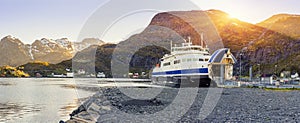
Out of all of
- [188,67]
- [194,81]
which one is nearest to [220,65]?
[188,67]

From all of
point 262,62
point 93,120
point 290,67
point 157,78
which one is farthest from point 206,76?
point 262,62

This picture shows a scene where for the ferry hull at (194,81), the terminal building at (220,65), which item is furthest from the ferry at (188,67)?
the terminal building at (220,65)

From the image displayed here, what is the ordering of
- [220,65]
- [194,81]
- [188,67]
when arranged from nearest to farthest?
[194,81]
[188,67]
[220,65]

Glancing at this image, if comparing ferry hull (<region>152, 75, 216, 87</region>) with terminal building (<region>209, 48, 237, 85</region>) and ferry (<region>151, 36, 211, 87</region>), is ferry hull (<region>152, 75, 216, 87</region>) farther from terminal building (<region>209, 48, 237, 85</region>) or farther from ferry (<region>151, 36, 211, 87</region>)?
terminal building (<region>209, 48, 237, 85</region>)

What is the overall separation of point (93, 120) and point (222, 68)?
4344 cm

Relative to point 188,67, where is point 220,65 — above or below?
above

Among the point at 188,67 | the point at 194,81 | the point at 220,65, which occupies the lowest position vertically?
the point at 194,81

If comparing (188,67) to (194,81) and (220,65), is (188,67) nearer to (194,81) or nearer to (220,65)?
(194,81)

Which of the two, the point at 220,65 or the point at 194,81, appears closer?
the point at 194,81

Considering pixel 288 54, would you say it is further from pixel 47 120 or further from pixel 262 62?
pixel 47 120

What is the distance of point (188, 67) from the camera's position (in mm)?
55438

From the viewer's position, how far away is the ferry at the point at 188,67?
174ft

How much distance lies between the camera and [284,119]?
14.7 meters

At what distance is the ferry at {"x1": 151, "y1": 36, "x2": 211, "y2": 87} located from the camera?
53000 mm
